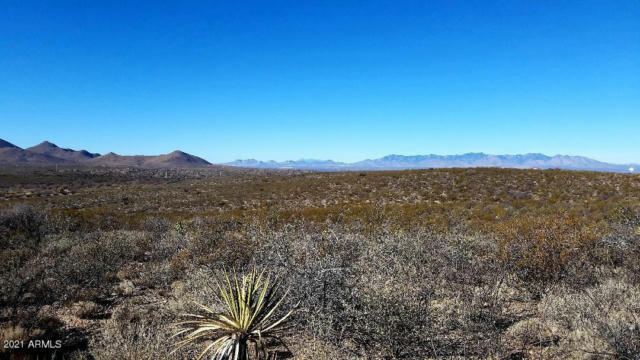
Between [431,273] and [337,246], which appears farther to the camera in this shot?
[337,246]

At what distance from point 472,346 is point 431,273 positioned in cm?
306

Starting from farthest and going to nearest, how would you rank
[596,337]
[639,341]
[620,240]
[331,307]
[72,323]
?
[620,240] → [72,323] → [331,307] → [596,337] → [639,341]

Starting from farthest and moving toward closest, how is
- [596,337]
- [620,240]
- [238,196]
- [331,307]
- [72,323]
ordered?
1. [238,196]
2. [620,240]
3. [72,323]
4. [331,307]
5. [596,337]

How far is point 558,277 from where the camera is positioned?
26.2 feet

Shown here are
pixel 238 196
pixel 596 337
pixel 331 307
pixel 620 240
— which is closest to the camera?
pixel 596 337

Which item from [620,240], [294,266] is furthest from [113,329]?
[620,240]

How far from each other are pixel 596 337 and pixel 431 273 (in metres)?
3.66

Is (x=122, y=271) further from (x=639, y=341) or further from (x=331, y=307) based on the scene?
(x=639, y=341)

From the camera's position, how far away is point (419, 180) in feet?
119

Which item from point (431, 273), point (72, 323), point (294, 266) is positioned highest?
point (294, 266)

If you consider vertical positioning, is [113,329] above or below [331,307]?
below

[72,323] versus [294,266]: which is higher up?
[294,266]

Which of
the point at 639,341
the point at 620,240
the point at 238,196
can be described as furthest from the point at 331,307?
the point at 238,196

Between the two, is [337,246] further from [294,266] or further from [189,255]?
[189,255]
